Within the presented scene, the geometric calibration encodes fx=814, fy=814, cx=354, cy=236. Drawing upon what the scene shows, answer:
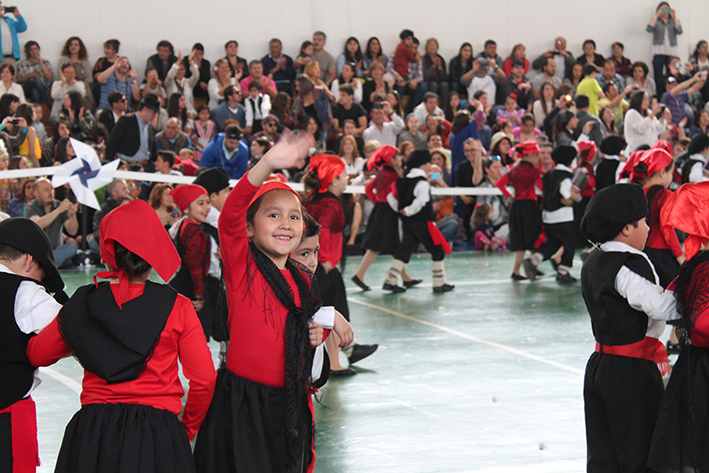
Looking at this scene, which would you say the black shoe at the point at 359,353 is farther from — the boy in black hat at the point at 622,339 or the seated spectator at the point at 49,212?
the seated spectator at the point at 49,212

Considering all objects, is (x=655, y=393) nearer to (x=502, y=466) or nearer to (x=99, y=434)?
(x=502, y=466)

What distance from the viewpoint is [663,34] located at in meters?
20.5

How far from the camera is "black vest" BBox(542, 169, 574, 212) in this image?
1020cm

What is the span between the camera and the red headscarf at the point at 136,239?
8.75ft

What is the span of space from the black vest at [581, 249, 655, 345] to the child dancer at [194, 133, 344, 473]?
131 centimetres

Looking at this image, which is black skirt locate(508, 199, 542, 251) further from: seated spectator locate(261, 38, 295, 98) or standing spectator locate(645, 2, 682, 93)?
standing spectator locate(645, 2, 682, 93)

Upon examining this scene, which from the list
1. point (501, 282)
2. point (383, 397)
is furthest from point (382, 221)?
point (383, 397)

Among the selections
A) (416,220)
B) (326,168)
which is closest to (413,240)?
(416,220)

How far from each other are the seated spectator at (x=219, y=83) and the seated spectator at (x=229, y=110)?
0.81m

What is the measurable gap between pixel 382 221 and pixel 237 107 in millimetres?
5723

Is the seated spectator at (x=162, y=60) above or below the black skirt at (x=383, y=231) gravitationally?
above

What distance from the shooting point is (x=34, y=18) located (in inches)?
617

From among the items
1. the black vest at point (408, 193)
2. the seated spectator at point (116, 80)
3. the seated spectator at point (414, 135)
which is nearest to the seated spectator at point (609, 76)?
the seated spectator at point (414, 135)

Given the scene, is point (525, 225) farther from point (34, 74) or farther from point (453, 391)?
point (34, 74)
